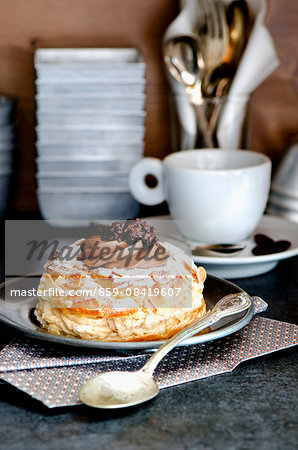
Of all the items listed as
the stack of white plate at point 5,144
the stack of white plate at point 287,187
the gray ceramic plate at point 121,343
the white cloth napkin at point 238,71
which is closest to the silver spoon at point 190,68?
the white cloth napkin at point 238,71

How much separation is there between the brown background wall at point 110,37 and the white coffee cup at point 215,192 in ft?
0.81

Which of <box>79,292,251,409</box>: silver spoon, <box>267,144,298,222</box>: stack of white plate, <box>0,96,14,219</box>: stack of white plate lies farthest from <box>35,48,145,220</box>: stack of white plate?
<box>79,292,251,409</box>: silver spoon

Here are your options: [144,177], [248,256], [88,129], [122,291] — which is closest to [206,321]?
[122,291]

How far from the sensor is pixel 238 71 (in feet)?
3.53

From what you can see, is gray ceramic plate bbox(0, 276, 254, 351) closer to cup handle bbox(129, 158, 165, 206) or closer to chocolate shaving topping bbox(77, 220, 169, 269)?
chocolate shaving topping bbox(77, 220, 169, 269)

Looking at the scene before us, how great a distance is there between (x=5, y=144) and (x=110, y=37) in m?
0.30

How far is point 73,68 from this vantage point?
1.05 metres

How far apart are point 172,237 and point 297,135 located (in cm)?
40

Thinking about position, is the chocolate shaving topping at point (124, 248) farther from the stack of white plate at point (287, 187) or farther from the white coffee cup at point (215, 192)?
the stack of white plate at point (287, 187)

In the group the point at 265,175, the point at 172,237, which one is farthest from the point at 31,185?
the point at 265,175

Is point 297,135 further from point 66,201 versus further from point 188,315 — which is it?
point 188,315

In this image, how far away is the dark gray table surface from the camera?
48 centimetres

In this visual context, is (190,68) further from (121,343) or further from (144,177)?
(121,343)

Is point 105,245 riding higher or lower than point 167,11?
lower
